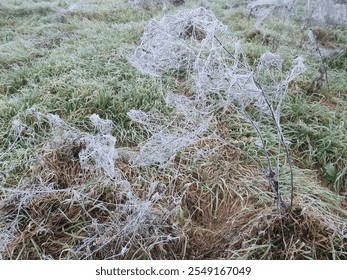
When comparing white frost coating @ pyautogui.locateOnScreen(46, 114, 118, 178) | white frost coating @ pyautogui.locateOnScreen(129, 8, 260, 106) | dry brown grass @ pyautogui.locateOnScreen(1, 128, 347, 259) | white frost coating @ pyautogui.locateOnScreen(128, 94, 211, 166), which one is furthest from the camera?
white frost coating @ pyautogui.locateOnScreen(128, 94, 211, 166)

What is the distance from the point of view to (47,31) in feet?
16.0

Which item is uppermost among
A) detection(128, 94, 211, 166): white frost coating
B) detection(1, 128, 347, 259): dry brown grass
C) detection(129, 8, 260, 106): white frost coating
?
detection(129, 8, 260, 106): white frost coating

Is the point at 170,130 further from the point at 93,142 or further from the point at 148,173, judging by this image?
the point at 93,142

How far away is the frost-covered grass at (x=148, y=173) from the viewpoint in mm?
1824

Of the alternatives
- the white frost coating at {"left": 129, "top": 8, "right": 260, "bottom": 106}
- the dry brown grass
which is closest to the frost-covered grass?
the dry brown grass

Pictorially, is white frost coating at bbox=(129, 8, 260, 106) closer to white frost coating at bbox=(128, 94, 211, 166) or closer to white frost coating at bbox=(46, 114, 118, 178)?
white frost coating at bbox=(128, 94, 211, 166)

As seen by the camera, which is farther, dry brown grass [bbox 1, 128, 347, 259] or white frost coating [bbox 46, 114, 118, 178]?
white frost coating [bbox 46, 114, 118, 178]

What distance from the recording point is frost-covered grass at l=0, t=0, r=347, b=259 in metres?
1.82

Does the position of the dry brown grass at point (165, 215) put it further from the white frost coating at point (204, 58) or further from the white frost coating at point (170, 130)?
the white frost coating at point (204, 58)

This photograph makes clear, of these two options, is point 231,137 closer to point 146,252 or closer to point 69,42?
point 146,252

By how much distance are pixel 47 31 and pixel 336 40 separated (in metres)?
4.16

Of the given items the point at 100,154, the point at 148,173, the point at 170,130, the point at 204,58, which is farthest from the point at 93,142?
the point at 204,58

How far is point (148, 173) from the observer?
7.44 feet

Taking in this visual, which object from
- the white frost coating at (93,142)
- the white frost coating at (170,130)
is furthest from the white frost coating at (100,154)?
the white frost coating at (170,130)
